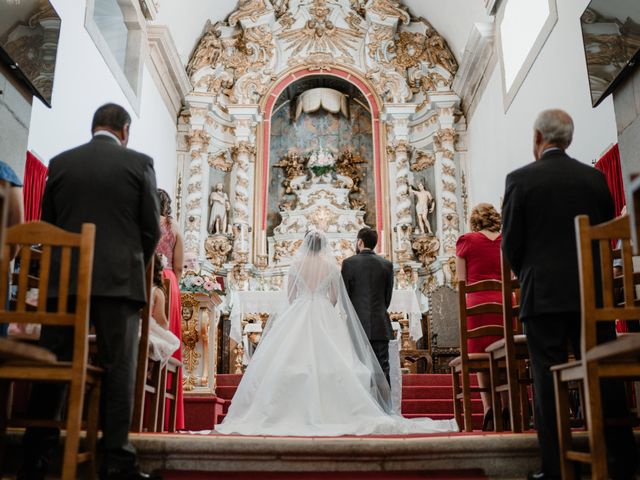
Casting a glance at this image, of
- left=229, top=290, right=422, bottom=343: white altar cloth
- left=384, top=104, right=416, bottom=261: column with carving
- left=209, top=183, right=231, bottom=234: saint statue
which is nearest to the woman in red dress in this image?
left=229, top=290, right=422, bottom=343: white altar cloth

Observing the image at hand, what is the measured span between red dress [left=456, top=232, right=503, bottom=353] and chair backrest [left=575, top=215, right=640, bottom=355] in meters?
2.05

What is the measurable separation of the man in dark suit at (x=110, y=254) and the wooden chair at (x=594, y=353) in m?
1.66

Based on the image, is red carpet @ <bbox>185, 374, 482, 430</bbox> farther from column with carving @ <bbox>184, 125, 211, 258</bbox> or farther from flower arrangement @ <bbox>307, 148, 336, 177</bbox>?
flower arrangement @ <bbox>307, 148, 336, 177</bbox>

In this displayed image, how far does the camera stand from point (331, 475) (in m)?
3.06

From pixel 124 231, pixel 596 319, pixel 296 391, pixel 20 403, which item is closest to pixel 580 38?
pixel 296 391

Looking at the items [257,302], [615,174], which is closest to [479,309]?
[615,174]

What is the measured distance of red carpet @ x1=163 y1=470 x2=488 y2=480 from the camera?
3.04m

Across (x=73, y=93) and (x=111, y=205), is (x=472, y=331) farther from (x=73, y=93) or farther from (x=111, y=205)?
(x=73, y=93)

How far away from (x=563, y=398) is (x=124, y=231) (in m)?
1.90

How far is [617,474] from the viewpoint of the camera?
261 cm

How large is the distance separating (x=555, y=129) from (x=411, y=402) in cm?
444

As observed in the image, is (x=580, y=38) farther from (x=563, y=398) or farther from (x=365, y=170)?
(x=365, y=170)

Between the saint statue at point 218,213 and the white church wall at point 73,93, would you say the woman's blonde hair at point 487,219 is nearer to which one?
the white church wall at point 73,93

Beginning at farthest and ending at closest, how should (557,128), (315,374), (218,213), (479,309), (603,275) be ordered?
(218,213) → (315,374) → (479,309) → (557,128) → (603,275)
